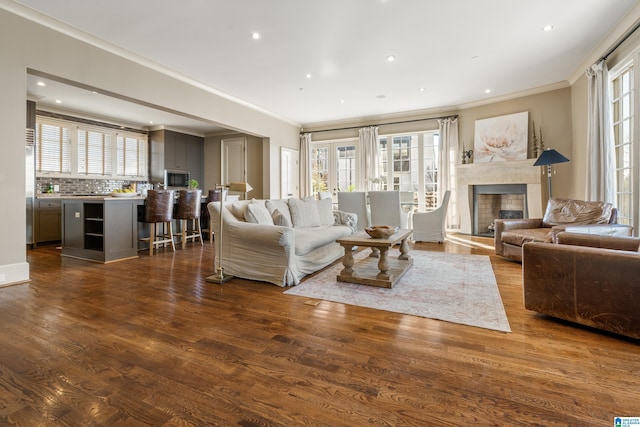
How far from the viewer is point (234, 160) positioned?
352 inches

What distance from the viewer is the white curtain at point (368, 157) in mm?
8031

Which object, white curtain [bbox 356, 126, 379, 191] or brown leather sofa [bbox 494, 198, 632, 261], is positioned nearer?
brown leather sofa [bbox 494, 198, 632, 261]

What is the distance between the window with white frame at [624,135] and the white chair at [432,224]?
7.69 ft

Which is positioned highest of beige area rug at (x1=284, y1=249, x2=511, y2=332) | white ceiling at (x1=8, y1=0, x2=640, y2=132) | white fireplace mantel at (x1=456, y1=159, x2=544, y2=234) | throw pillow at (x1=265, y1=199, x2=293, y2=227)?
white ceiling at (x1=8, y1=0, x2=640, y2=132)

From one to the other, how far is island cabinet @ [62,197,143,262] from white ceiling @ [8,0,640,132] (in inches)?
88.6

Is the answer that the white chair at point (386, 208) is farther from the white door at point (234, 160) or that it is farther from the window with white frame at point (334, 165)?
the white door at point (234, 160)

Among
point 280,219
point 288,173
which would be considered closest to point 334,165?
point 288,173

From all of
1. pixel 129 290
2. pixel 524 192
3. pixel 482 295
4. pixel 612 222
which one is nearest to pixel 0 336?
pixel 129 290

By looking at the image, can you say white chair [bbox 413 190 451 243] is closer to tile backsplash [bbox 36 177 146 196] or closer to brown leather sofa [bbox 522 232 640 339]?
brown leather sofa [bbox 522 232 640 339]

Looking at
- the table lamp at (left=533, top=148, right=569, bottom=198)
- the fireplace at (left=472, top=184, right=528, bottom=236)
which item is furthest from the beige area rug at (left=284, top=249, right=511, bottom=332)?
the fireplace at (left=472, top=184, right=528, bottom=236)

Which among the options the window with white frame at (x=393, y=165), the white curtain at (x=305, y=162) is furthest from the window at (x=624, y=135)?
the white curtain at (x=305, y=162)

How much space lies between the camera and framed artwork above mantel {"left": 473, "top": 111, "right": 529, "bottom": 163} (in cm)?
622

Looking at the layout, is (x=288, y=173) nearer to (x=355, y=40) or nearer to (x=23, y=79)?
(x=355, y=40)

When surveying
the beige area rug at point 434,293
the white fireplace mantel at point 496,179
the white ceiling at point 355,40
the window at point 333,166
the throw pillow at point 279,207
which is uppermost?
the white ceiling at point 355,40
